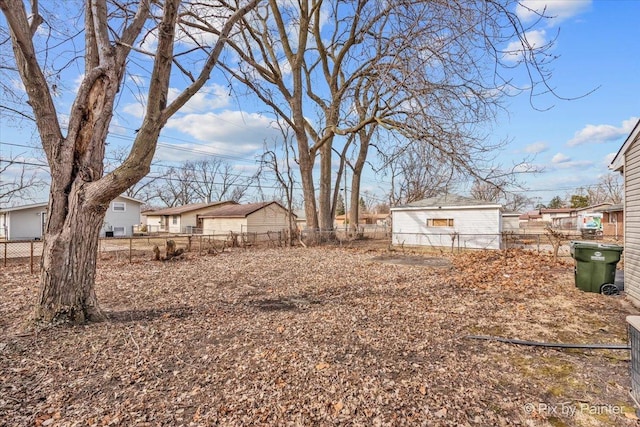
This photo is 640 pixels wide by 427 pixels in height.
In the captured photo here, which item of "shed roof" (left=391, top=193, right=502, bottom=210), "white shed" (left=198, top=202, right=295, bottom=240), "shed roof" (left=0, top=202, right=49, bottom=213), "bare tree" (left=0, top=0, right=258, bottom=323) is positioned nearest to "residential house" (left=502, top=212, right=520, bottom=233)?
"shed roof" (left=391, top=193, right=502, bottom=210)

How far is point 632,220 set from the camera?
237 inches

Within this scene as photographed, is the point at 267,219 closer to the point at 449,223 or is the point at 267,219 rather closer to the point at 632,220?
the point at 449,223

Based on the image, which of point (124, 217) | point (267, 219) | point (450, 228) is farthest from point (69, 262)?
point (124, 217)

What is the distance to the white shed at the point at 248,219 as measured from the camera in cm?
2650

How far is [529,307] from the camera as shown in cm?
555

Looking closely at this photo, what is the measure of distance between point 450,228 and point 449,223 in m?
0.28

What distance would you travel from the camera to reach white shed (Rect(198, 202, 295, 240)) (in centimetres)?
2650

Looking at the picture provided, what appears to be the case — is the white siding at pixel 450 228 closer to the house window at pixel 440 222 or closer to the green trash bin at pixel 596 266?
the house window at pixel 440 222

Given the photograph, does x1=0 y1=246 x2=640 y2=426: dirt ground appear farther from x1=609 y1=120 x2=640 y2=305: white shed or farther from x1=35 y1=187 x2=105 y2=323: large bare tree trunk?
x1=609 y1=120 x2=640 y2=305: white shed

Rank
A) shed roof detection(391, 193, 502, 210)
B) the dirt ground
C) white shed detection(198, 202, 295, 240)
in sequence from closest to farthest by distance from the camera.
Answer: the dirt ground → shed roof detection(391, 193, 502, 210) → white shed detection(198, 202, 295, 240)

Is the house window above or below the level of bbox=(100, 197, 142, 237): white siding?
below

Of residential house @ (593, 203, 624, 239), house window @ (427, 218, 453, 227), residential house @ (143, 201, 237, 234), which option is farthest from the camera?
residential house @ (143, 201, 237, 234)

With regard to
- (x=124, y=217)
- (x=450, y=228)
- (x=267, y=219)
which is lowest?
(x=450, y=228)

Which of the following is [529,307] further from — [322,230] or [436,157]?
[322,230]
